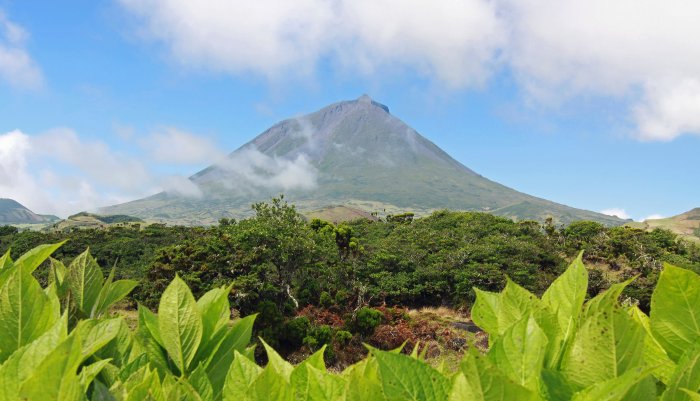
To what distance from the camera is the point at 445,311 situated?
1928 centimetres

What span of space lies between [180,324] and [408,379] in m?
0.60

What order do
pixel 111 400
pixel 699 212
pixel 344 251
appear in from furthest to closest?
1. pixel 699 212
2. pixel 344 251
3. pixel 111 400

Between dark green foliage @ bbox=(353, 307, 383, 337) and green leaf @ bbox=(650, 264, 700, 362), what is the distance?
14473mm

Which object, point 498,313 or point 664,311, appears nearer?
point 664,311

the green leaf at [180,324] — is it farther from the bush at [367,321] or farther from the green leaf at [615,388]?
the bush at [367,321]

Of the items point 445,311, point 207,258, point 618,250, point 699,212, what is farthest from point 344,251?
point 699,212

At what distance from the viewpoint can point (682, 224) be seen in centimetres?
5341

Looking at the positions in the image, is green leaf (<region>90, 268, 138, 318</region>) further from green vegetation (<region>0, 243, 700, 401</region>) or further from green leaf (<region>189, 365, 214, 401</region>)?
green leaf (<region>189, 365, 214, 401</region>)

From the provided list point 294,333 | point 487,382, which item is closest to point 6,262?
point 487,382

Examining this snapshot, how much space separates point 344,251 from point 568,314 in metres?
25.1

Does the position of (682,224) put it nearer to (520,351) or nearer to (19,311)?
(520,351)

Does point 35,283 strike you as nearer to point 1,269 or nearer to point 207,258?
point 1,269

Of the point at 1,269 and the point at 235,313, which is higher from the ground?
the point at 1,269

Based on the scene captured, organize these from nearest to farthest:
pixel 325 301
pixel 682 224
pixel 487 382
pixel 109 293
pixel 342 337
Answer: pixel 487 382 → pixel 109 293 → pixel 342 337 → pixel 325 301 → pixel 682 224
